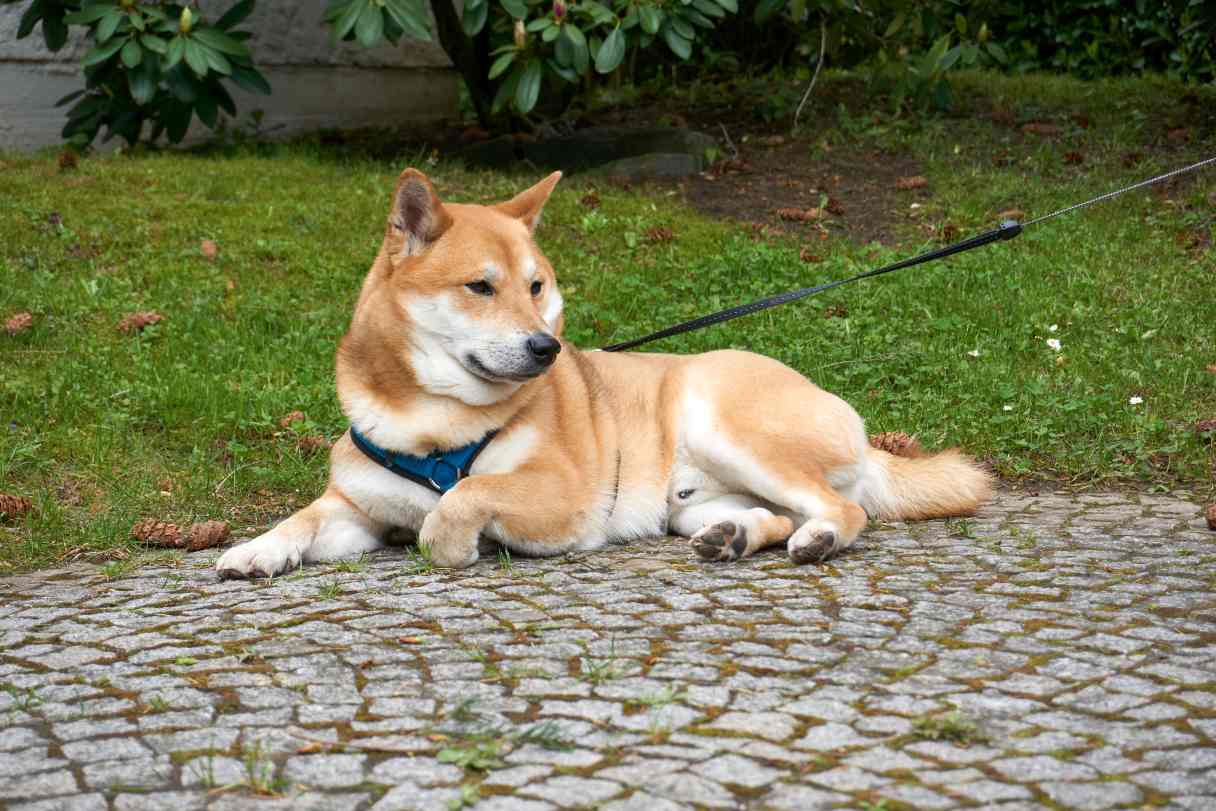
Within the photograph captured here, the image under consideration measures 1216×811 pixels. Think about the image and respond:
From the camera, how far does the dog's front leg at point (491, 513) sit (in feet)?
13.8

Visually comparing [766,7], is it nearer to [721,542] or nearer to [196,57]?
[196,57]

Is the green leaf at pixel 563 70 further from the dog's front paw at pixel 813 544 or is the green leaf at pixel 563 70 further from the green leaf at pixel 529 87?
the dog's front paw at pixel 813 544

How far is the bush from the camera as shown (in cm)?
857

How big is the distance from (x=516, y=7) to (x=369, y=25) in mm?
972

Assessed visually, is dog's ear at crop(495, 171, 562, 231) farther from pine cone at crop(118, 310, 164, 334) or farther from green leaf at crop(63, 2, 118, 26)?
green leaf at crop(63, 2, 118, 26)

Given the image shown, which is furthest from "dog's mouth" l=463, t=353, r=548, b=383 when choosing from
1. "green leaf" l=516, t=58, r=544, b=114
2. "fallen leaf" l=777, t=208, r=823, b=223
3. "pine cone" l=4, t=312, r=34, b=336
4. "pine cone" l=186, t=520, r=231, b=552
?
"fallen leaf" l=777, t=208, r=823, b=223

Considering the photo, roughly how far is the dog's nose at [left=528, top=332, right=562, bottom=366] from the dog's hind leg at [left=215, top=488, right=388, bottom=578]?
2.90 feet

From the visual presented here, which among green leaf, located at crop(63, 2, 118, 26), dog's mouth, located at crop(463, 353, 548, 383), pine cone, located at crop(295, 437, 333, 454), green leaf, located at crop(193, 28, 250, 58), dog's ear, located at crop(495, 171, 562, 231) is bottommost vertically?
pine cone, located at crop(295, 437, 333, 454)

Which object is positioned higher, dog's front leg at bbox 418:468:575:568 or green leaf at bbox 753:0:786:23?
green leaf at bbox 753:0:786:23

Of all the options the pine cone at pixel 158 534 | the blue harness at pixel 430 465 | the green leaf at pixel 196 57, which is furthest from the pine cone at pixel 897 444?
the green leaf at pixel 196 57

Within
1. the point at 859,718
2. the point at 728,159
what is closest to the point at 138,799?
the point at 859,718

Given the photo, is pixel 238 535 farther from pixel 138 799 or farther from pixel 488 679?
pixel 138 799

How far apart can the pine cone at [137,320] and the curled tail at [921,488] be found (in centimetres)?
403

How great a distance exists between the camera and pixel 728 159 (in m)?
10.2
